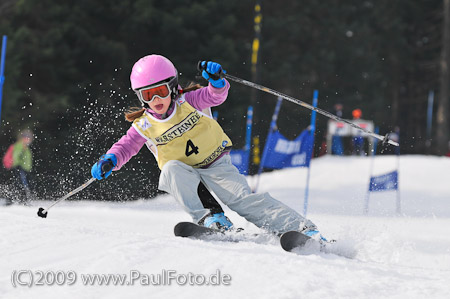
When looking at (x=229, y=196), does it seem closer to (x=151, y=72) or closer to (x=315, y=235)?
(x=315, y=235)

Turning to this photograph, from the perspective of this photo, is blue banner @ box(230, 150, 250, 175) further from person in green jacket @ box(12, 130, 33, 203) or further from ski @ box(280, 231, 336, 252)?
ski @ box(280, 231, 336, 252)

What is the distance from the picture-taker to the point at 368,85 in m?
32.2

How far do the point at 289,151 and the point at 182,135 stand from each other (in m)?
4.45

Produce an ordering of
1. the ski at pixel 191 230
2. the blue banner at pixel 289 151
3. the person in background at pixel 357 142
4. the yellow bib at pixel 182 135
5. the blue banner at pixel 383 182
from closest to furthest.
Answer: the ski at pixel 191 230
the yellow bib at pixel 182 135
the blue banner at pixel 383 182
the blue banner at pixel 289 151
the person in background at pixel 357 142

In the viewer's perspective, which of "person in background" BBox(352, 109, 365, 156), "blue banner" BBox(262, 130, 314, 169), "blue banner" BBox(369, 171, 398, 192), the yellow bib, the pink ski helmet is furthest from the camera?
"person in background" BBox(352, 109, 365, 156)

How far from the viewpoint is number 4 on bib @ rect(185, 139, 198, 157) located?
→ 182 inches

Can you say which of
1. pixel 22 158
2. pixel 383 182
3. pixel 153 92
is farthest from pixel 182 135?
pixel 22 158

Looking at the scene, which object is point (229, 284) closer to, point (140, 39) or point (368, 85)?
point (140, 39)

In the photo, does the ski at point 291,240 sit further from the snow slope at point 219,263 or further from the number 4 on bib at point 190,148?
the number 4 on bib at point 190,148

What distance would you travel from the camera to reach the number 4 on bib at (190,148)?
4.62 metres

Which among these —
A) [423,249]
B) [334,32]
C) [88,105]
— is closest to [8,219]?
[423,249]

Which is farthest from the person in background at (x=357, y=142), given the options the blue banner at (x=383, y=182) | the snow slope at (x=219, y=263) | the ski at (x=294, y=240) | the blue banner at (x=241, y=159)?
the ski at (x=294, y=240)

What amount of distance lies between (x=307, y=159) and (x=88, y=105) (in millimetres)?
11564

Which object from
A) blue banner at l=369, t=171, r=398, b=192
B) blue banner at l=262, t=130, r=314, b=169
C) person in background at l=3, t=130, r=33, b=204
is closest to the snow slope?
blue banner at l=369, t=171, r=398, b=192
